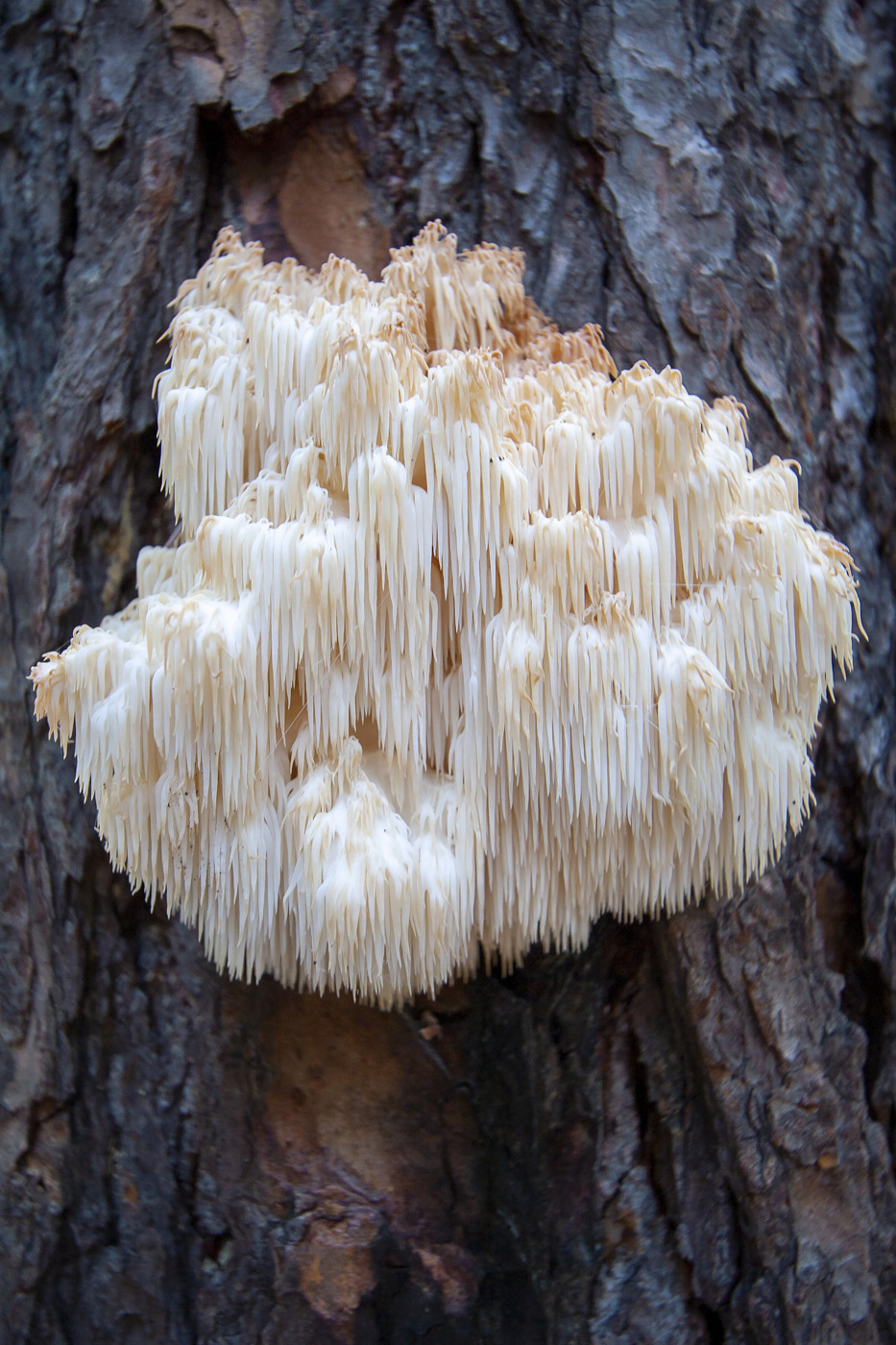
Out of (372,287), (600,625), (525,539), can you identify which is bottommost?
(600,625)

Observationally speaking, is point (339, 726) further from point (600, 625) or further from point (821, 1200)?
point (821, 1200)

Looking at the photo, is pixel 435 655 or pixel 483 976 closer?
pixel 435 655

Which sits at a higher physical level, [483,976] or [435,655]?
[435,655]

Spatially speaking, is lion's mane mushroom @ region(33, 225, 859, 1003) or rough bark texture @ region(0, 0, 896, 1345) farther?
rough bark texture @ region(0, 0, 896, 1345)

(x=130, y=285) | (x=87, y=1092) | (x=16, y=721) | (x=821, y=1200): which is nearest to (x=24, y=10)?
(x=130, y=285)
